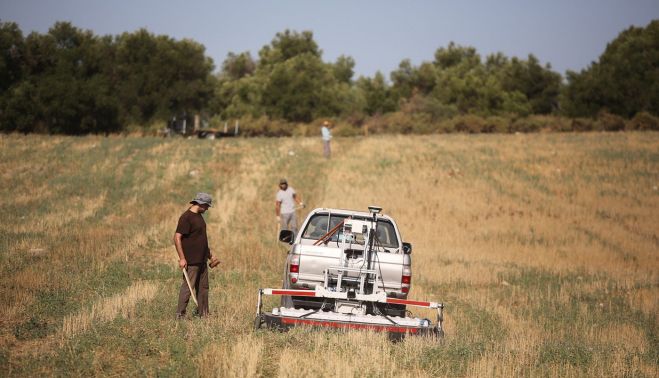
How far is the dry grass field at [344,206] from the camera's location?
29.3 feet

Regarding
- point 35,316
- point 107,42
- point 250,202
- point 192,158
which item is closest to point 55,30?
point 107,42

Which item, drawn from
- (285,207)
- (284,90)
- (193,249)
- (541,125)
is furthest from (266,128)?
(193,249)

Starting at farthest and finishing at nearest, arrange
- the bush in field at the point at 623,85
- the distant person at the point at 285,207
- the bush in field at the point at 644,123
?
the bush in field at the point at 623,85, the bush in field at the point at 644,123, the distant person at the point at 285,207

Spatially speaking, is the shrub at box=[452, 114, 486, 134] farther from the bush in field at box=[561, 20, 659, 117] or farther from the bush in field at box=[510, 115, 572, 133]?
the bush in field at box=[561, 20, 659, 117]

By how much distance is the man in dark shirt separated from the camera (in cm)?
1090

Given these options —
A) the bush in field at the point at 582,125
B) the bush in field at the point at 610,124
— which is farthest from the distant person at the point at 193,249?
the bush in field at the point at 610,124

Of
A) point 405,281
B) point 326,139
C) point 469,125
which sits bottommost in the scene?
point 405,281

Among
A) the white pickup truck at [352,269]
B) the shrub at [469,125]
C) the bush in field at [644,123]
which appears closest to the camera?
the white pickup truck at [352,269]

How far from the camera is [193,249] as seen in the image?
36.0 feet

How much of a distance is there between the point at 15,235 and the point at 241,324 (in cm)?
1114

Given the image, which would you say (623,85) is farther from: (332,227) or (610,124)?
(332,227)

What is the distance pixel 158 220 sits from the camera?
24203mm

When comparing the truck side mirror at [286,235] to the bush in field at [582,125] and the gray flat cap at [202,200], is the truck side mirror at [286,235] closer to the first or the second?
the gray flat cap at [202,200]

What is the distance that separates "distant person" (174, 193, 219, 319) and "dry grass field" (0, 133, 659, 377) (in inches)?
19.5
